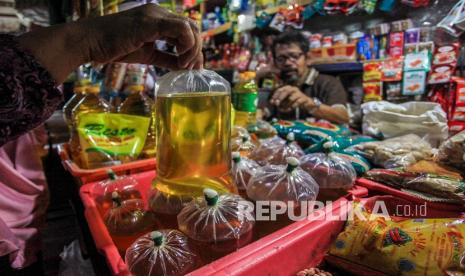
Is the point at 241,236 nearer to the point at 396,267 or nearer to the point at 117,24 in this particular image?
the point at 396,267

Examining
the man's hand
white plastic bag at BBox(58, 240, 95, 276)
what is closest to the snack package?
the man's hand

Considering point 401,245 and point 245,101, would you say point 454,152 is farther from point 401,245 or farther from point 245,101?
point 245,101

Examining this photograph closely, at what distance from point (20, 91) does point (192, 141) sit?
14.2 inches

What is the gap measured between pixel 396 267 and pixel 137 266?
495 mm

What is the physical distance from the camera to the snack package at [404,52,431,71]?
1.55 meters

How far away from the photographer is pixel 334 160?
2.89ft

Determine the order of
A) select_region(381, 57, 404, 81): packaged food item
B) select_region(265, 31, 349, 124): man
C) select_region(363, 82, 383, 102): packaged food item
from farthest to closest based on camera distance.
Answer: select_region(265, 31, 349, 124): man, select_region(363, 82, 383, 102): packaged food item, select_region(381, 57, 404, 81): packaged food item

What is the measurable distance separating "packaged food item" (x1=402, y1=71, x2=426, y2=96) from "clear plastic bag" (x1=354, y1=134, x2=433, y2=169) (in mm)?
574

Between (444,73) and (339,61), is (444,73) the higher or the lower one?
the lower one

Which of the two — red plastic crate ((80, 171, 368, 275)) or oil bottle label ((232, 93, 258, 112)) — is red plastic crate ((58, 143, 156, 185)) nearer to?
red plastic crate ((80, 171, 368, 275))

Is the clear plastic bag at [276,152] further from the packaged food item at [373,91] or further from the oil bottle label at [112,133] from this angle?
the packaged food item at [373,91]

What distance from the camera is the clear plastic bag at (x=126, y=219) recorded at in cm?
71

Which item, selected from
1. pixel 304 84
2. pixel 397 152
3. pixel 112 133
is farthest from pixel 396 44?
pixel 112 133

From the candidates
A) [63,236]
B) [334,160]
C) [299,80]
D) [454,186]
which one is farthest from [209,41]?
[454,186]
